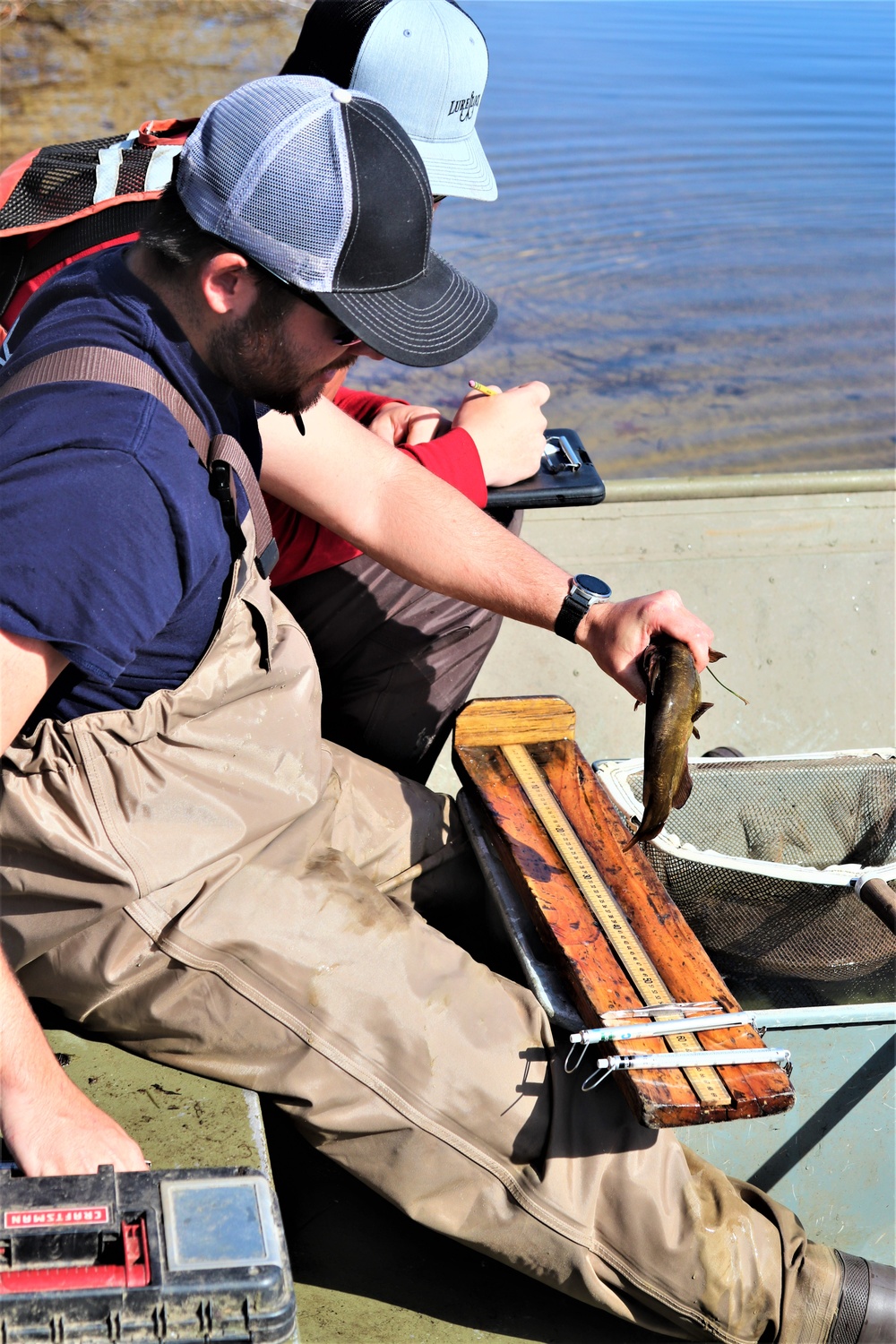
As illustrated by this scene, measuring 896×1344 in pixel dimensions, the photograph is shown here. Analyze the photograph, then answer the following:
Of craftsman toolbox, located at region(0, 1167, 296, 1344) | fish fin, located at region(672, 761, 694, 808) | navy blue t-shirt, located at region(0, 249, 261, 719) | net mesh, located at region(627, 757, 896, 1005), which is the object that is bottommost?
net mesh, located at region(627, 757, 896, 1005)

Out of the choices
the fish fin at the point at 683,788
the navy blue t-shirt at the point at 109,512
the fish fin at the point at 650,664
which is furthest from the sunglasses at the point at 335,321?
the fish fin at the point at 683,788

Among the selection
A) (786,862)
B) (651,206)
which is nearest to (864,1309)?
(786,862)

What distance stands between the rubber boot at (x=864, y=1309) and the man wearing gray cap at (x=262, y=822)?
0.02 m

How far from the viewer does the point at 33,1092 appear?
5.71 feet

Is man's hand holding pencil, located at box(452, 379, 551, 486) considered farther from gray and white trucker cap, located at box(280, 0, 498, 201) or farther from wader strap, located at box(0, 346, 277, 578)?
wader strap, located at box(0, 346, 277, 578)

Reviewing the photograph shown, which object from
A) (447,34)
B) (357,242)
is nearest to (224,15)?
(447,34)

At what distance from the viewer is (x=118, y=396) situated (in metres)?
1.90

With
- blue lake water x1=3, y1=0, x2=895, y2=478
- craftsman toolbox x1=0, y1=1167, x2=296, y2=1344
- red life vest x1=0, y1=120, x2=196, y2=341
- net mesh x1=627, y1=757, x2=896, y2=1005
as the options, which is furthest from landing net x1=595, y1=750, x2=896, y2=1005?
blue lake water x1=3, y1=0, x2=895, y2=478

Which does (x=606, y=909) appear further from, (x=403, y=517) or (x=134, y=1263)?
(x=134, y=1263)

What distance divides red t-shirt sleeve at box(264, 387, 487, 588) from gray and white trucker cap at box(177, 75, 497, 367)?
775mm

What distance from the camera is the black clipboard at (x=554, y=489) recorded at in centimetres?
309

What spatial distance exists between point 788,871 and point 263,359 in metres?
1.65

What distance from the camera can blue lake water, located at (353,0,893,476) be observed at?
873cm

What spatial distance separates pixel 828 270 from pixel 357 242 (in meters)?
9.98
